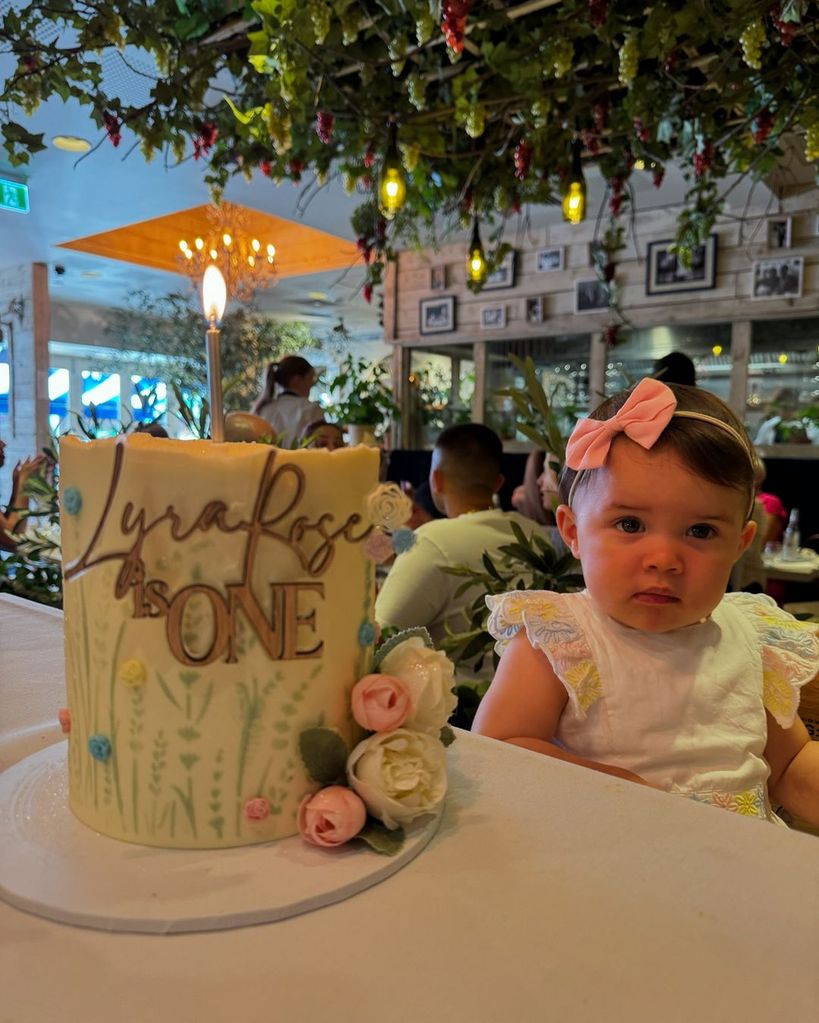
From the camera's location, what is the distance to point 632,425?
31.2 inches

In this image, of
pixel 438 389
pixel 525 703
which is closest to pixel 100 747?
pixel 525 703

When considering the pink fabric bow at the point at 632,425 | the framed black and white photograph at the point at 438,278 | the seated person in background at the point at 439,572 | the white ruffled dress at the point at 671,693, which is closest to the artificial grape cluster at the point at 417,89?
the seated person in background at the point at 439,572

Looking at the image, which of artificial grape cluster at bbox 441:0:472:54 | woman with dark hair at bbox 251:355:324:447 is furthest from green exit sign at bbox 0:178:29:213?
artificial grape cluster at bbox 441:0:472:54

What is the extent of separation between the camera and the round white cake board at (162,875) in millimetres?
384

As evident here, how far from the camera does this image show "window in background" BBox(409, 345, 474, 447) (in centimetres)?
679

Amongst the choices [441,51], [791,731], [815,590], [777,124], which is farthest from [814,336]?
[791,731]

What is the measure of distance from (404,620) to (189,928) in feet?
4.08

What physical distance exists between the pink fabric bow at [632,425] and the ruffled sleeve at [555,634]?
→ 0.59ft

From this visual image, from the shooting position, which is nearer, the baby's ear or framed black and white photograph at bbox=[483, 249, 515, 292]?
the baby's ear

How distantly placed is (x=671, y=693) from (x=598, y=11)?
186 cm

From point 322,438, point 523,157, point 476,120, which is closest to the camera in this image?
point 322,438

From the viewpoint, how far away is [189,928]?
1.25 ft

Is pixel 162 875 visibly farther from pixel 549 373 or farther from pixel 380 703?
pixel 549 373

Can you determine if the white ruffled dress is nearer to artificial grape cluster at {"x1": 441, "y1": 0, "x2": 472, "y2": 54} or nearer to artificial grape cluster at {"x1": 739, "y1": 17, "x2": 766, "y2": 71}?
artificial grape cluster at {"x1": 441, "y1": 0, "x2": 472, "y2": 54}
